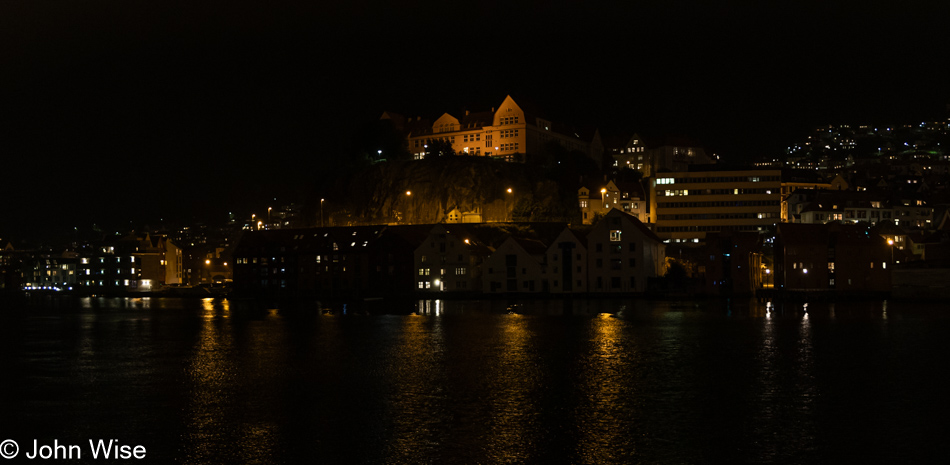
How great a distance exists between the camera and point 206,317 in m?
59.7

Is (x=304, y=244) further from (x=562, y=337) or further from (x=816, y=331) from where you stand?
(x=816, y=331)

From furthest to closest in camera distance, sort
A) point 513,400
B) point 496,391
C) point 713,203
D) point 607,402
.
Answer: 1. point 713,203
2. point 496,391
3. point 513,400
4. point 607,402

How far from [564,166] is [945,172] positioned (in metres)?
98.4

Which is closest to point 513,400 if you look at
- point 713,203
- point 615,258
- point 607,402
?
point 607,402

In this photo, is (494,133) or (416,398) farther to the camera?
(494,133)

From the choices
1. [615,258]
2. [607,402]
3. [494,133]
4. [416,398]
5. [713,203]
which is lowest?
[607,402]

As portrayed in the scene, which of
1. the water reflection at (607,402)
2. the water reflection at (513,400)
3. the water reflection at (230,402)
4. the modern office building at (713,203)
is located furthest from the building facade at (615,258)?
the water reflection at (230,402)

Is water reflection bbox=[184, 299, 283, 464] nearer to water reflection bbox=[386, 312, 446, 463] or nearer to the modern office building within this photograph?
water reflection bbox=[386, 312, 446, 463]

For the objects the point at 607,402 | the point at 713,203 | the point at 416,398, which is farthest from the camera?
the point at 713,203

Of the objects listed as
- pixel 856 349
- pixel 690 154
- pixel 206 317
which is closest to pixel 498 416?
pixel 856 349

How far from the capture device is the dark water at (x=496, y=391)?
19.5 metres

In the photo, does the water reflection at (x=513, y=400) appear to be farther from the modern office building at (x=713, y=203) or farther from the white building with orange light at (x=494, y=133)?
the white building with orange light at (x=494, y=133)

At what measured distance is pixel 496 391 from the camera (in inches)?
1042

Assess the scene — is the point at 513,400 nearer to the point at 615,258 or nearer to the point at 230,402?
the point at 230,402
